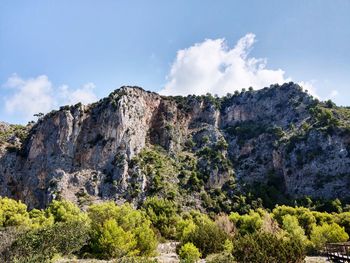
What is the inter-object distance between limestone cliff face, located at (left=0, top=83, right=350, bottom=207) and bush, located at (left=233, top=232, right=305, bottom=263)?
5890 centimetres

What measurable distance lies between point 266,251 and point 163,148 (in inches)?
3126

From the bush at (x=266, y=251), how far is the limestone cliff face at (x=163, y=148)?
58902 mm

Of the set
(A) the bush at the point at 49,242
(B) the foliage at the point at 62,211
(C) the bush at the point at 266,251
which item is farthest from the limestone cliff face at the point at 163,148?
(C) the bush at the point at 266,251

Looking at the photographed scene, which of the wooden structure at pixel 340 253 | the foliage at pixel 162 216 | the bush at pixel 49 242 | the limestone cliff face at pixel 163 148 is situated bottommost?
the wooden structure at pixel 340 253

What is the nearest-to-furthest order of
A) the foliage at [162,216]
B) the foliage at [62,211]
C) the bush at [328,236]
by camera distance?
1. the bush at [328,236]
2. the foliage at [62,211]
3. the foliage at [162,216]

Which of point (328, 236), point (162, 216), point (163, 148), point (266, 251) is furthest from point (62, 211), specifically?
point (163, 148)

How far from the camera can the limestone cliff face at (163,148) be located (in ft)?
268

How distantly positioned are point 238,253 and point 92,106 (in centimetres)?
8460

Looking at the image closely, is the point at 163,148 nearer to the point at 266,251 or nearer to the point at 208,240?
the point at 208,240

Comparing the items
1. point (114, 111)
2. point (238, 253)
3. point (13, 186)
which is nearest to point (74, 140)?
point (114, 111)

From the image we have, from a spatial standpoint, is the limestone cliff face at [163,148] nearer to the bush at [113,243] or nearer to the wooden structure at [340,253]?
the bush at [113,243]

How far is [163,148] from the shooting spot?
10050cm

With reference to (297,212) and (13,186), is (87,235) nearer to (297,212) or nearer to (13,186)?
(297,212)

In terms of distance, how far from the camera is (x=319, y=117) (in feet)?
306
